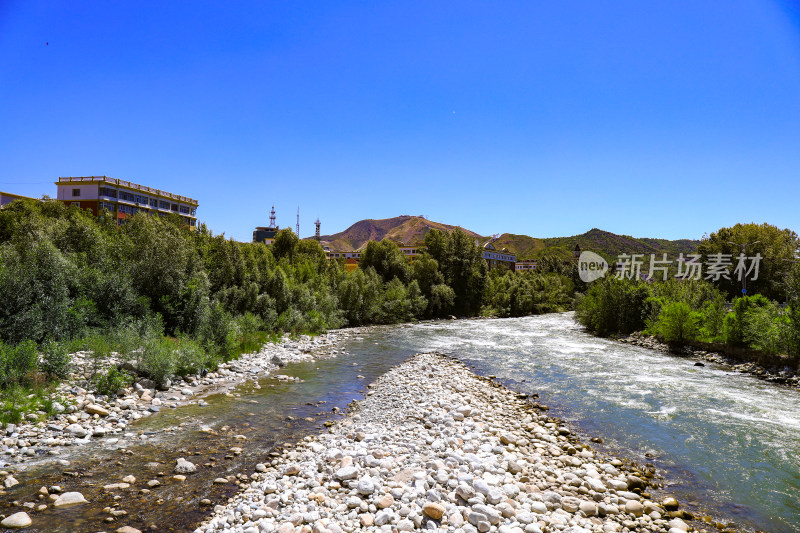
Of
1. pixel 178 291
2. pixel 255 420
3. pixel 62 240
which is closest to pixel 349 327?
pixel 178 291

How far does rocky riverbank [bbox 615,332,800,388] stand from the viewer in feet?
66.7

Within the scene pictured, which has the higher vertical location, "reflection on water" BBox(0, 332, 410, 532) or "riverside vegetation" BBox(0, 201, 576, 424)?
"riverside vegetation" BBox(0, 201, 576, 424)

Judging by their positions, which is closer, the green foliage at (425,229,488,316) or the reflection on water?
the reflection on water

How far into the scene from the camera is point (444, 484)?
7941mm

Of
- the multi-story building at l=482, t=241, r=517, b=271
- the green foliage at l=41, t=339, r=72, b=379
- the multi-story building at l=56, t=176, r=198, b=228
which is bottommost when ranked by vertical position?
→ the green foliage at l=41, t=339, r=72, b=379

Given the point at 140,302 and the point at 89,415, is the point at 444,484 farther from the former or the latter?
the point at 140,302

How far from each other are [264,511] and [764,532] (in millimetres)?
8658

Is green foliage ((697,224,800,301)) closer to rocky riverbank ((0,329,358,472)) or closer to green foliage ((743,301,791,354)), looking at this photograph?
green foliage ((743,301,791,354))

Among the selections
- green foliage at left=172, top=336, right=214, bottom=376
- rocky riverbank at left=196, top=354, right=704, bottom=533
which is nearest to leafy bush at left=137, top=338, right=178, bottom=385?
green foliage at left=172, top=336, right=214, bottom=376

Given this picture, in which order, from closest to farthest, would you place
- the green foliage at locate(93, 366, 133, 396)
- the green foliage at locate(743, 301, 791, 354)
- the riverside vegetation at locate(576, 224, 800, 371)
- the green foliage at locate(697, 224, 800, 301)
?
the green foliage at locate(93, 366, 133, 396), the green foliage at locate(743, 301, 791, 354), the riverside vegetation at locate(576, 224, 800, 371), the green foliage at locate(697, 224, 800, 301)

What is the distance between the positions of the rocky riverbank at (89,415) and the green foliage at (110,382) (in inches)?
8.7

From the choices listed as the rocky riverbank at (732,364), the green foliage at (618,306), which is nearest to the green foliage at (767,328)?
the rocky riverbank at (732,364)

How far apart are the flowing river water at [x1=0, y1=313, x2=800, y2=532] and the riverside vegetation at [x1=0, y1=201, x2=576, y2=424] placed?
3.34 metres

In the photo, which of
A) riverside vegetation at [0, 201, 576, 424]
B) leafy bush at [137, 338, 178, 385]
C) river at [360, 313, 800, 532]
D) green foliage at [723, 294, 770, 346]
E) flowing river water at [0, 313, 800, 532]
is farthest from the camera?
green foliage at [723, 294, 770, 346]
